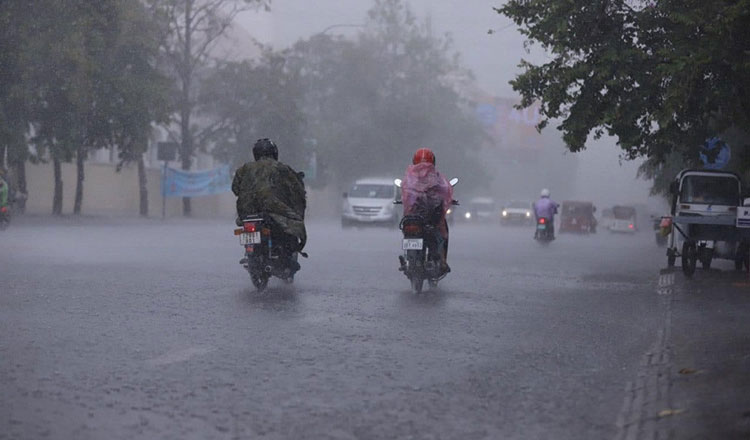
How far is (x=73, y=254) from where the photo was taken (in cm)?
2178

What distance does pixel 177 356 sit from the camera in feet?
28.5

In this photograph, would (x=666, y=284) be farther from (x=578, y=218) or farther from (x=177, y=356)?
(x=578, y=218)

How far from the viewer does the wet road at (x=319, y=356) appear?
653 cm

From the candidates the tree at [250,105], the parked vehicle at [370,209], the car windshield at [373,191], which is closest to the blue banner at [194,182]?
the tree at [250,105]

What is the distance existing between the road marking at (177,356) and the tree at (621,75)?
12723mm

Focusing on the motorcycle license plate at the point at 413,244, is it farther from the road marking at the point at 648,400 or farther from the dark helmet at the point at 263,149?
the road marking at the point at 648,400

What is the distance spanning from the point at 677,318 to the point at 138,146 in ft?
117

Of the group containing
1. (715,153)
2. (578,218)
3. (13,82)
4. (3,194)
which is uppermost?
(13,82)

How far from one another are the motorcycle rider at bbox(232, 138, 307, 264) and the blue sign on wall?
12388mm

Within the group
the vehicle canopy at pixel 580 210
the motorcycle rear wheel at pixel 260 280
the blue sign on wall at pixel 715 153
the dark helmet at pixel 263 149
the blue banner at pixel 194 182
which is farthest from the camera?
the vehicle canopy at pixel 580 210

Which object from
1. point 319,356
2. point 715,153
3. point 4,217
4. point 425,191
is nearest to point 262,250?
point 425,191

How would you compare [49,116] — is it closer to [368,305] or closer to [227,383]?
[368,305]

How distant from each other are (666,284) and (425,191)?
5.47 meters

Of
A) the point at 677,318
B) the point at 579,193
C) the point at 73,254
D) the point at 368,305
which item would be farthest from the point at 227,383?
the point at 579,193
